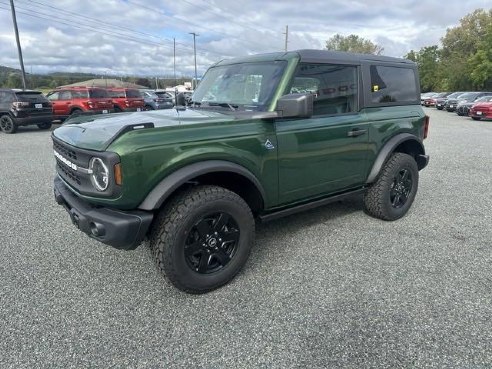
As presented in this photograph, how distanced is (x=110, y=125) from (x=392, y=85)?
317 cm

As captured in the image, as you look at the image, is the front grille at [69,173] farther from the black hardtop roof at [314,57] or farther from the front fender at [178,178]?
the black hardtop roof at [314,57]

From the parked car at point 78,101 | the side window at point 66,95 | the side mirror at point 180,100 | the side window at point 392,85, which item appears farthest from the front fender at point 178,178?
the side window at point 66,95

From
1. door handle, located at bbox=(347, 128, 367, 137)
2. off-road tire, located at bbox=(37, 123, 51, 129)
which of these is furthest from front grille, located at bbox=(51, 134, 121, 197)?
off-road tire, located at bbox=(37, 123, 51, 129)

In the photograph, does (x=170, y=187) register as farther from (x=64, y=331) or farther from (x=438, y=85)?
(x=438, y=85)

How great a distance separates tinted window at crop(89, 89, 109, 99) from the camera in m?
15.8

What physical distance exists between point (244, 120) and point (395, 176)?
2.25 m

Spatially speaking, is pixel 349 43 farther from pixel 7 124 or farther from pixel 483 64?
pixel 7 124

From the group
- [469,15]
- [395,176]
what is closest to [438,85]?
[469,15]

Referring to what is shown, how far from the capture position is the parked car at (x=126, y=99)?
1659 cm

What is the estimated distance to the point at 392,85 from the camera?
14.1 feet

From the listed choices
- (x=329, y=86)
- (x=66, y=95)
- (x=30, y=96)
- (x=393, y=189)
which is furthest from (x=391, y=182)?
(x=66, y=95)

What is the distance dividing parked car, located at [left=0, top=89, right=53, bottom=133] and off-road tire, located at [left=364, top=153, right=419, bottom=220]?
13676mm

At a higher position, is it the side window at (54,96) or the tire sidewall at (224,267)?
the side window at (54,96)

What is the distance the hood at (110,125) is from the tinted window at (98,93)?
13545 millimetres
